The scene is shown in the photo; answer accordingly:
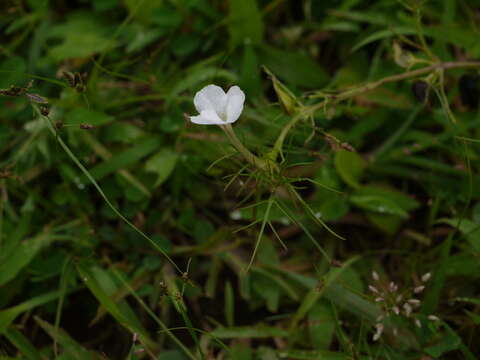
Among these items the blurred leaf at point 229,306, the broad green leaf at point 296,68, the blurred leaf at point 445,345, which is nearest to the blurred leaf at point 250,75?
the broad green leaf at point 296,68

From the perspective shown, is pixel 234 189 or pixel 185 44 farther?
pixel 185 44

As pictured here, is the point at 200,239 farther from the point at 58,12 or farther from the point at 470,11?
the point at 470,11

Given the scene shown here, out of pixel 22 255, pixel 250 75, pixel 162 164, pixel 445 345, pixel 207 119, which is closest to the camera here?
pixel 207 119

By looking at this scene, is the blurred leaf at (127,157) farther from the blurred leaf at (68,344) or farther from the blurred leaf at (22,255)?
the blurred leaf at (68,344)

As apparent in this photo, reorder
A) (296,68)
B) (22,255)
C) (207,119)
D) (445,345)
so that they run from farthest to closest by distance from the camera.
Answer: (296,68), (22,255), (445,345), (207,119)

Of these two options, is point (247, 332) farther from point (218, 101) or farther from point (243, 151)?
point (218, 101)

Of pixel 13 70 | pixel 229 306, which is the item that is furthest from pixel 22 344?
pixel 13 70

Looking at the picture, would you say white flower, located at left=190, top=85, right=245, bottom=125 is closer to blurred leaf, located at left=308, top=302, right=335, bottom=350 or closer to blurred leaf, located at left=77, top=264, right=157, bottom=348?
blurred leaf, located at left=77, top=264, right=157, bottom=348

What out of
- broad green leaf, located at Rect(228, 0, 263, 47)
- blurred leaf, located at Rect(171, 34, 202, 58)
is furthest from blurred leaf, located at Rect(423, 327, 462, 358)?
blurred leaf, located at Rect(171, 34, 202, 58)
